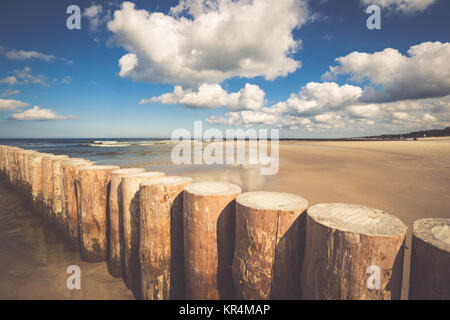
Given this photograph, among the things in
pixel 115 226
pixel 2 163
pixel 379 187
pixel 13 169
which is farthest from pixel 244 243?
pixel 2 163

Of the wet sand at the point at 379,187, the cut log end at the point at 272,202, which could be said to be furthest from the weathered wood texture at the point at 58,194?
the wet sand at the point at 379,187

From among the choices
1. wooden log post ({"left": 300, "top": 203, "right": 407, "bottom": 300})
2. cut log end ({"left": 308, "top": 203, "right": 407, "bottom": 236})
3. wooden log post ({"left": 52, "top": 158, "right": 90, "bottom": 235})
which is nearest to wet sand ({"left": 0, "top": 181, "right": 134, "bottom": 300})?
wooden log post ({"left": 52, "top": 158, "right": 90, "bottom": 235})

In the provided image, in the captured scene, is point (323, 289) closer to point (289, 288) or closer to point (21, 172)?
point (289, 288)

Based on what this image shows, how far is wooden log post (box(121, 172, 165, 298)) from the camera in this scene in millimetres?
2641

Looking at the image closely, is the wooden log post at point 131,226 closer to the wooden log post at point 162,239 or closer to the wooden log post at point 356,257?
the wooden log post at point 162,239

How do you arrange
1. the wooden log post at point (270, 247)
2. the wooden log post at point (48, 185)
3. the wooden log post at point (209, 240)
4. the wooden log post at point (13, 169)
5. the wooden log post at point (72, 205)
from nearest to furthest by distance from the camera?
the wooden log post at point (270, 247) < the wooden log post at point (209, 240) < the wooden log post at point (72, 205) < the wooden log post at point (48, 185) < the wooden log post at point (13, 169)

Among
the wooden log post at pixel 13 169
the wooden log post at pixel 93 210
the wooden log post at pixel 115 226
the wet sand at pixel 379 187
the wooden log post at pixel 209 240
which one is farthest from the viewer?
the wooden log post at pixel 13 169

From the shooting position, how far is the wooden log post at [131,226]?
2.64 metres

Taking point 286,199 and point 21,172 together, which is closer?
point 286,199

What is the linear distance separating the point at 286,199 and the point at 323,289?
77cm

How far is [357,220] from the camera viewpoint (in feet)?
4.99

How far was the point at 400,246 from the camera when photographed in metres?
1.38

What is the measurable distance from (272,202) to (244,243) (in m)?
0.45

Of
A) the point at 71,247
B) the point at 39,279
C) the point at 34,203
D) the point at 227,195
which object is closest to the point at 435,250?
the point at 227,195
